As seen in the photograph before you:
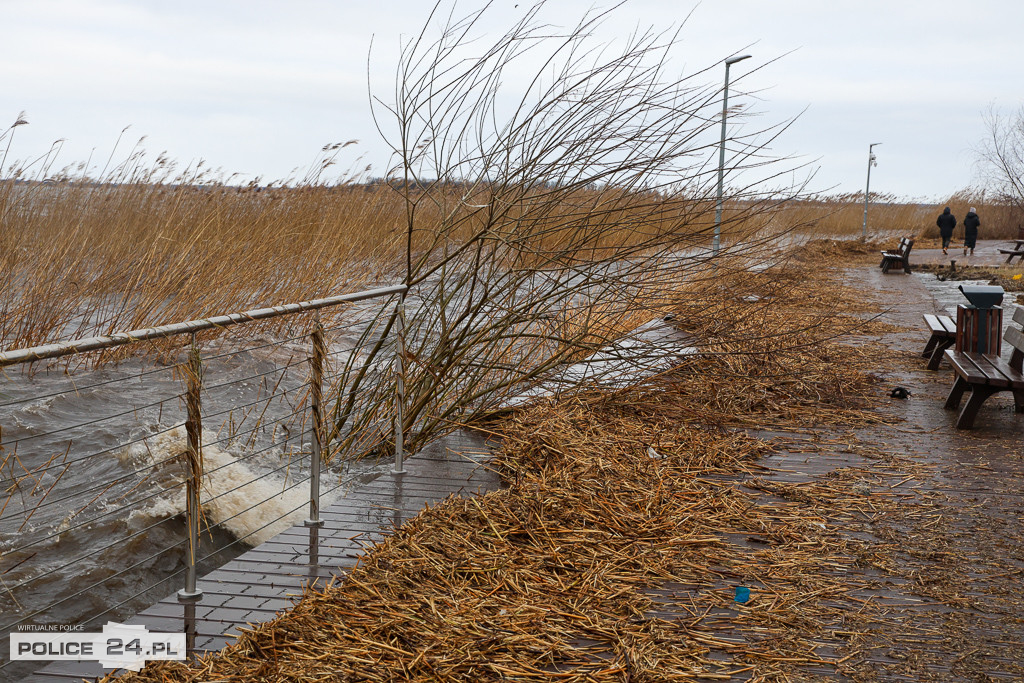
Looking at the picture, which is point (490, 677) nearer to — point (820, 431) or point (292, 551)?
point (292, 551)

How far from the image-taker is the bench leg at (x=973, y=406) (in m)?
6.36

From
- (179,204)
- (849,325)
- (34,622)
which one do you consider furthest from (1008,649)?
(179,204)

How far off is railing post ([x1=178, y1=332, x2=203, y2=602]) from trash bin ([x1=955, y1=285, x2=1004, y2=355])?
250 inches

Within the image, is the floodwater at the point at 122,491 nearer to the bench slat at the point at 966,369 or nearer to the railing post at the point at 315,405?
the railing post at the point at 315,405

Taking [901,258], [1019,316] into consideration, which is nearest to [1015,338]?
[1019,316]

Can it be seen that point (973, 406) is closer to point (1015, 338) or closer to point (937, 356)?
point (1015, 338)

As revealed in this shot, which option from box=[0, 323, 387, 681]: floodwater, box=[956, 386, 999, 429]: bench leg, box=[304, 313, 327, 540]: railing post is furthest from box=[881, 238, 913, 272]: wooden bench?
box=[304, 313, 327, 540]: railing post

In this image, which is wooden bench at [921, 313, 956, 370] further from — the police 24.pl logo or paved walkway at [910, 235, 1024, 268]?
paved walkway at [910, 235, 1024, 268]

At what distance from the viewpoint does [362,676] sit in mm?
2715

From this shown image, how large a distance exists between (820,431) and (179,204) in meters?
8.28

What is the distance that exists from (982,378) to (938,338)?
277cm

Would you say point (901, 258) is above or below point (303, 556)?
above

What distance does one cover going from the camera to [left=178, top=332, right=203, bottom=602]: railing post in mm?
3000

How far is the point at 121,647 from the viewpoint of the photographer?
9.32 feet
